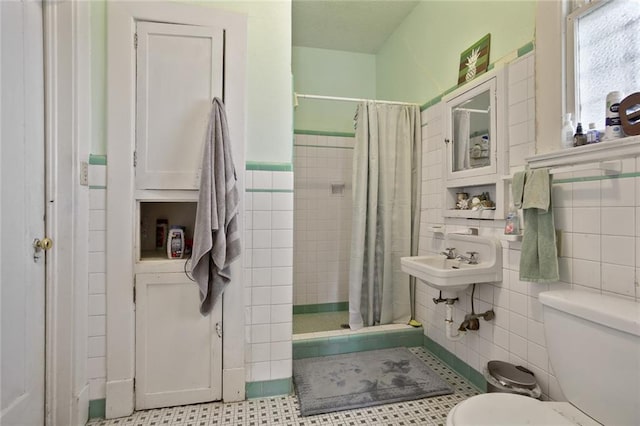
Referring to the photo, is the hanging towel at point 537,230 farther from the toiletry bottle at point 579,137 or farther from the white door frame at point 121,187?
the white door frame at point 121,187

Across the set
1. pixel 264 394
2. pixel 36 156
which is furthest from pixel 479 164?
pixel 36 156

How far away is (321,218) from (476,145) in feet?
4.96

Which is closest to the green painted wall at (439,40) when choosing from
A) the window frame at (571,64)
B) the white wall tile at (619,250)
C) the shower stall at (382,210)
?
the window frame at (571,64)

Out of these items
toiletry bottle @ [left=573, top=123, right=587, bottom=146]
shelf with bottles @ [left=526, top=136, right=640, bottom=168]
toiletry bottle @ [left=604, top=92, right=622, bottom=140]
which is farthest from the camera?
toiletry bottle @ [left=573, top=123, right=587, bottom=146]

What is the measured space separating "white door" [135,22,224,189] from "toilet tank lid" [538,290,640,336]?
5.36 ft

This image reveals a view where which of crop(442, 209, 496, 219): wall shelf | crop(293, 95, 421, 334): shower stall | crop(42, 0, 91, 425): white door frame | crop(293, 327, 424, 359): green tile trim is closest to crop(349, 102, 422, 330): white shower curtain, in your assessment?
crop(293, 95, 421, 334): shower stall

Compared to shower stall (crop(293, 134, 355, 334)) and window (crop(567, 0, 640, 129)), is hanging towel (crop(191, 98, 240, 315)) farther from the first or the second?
window (crop(567, 0, 640, 129))

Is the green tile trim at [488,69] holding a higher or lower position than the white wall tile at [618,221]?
higher

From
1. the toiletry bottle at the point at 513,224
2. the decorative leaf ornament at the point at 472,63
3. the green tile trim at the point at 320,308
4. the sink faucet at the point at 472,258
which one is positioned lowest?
the green tile trim at the point at 320,308

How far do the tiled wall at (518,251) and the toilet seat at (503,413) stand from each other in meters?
0.41

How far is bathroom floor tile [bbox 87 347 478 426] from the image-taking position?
148cm

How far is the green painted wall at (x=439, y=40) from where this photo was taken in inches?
61.8

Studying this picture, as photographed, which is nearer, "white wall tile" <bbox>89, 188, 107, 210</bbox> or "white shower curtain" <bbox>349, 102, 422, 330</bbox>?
"white wall tile" <bbox>89, 188, 107, 210</bbox>

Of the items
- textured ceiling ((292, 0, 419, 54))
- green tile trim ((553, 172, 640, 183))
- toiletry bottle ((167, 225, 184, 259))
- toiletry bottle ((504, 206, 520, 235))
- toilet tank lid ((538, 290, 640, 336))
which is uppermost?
textured ceiling ((292, 0, 419, 54))
